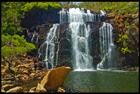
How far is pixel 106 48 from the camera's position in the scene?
2647 centimetres

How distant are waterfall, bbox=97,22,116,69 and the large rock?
620 inches

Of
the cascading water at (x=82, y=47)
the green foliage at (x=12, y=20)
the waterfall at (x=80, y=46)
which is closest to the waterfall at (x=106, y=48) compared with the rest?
the cascading water at (x=82, y=47)

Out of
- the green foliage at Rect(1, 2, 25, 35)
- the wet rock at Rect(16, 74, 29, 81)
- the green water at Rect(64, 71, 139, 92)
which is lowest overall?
the green water at Rect(64, 71, 139, 92)

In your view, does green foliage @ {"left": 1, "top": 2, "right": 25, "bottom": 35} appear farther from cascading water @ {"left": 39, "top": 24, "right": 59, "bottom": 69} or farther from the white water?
the white water

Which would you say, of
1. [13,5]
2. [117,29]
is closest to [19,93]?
[117,29]

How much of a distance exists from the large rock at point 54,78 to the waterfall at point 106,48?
1574 cm

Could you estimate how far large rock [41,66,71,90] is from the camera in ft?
33.7

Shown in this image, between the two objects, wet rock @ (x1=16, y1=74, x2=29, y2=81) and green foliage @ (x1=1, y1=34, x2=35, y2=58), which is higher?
green foliage @ (x1=1, y1=34, x2=35, y2=58)

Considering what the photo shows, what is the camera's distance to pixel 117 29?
27469 mm

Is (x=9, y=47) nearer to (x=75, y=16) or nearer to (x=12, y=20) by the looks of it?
(x=12, y=20)

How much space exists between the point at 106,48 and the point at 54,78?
18014 millimetres

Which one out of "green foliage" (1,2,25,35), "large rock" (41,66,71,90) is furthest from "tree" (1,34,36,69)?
"green foliage" (1,2,25,35)

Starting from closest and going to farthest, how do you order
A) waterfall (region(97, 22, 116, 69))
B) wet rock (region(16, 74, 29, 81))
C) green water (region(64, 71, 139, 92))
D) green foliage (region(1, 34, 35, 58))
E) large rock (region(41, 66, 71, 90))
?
1. large rock (region(41, 66, 71, 90))
2. green water (region(64, 71, 139, 92))
3. green foliage (region(1, 34, 35, 58))
4. wet rock (region(16, 74, 29, 81))
5. waterfall (region(97, 22, 116, 69))

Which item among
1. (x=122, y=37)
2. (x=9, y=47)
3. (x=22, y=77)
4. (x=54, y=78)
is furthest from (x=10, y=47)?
(x=122, y=37)
